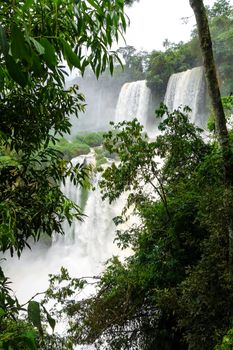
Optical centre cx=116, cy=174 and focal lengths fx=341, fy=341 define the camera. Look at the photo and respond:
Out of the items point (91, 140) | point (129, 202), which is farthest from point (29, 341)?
point (91, 140)

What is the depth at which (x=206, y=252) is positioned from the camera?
2.89 meters

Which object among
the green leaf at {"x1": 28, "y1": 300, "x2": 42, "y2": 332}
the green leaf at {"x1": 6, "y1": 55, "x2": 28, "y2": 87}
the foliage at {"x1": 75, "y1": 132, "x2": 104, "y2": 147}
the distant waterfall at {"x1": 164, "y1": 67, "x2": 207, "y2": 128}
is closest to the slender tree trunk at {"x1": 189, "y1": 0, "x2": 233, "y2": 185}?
the green leaf at {"x1": 28, "y1": 300, "x2": 42, "y2": 332}

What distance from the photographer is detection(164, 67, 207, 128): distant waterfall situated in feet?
54.4

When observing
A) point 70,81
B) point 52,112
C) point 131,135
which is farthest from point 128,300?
point 70,81

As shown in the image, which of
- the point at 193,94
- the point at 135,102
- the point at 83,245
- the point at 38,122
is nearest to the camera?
the point at 38,122

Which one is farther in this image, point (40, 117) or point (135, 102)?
point (135, 102)

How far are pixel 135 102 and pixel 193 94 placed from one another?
5458 mm

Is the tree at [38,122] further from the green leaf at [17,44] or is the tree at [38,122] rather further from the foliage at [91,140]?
the foliage at [91,140]

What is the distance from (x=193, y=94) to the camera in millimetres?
16781

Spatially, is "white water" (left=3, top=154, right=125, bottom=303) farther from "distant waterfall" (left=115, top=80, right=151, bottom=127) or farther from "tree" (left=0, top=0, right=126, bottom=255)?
"tree" (left=0, top=0, right=126, bottom=255)

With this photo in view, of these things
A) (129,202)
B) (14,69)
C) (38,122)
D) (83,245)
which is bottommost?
(83,245)

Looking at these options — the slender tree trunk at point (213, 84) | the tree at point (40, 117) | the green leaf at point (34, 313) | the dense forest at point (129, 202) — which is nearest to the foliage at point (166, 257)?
the dense forest at point (129, 202)

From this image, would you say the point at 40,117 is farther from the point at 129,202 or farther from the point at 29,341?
the point at 129,202

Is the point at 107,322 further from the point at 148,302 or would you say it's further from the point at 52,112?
the point at 52,112
